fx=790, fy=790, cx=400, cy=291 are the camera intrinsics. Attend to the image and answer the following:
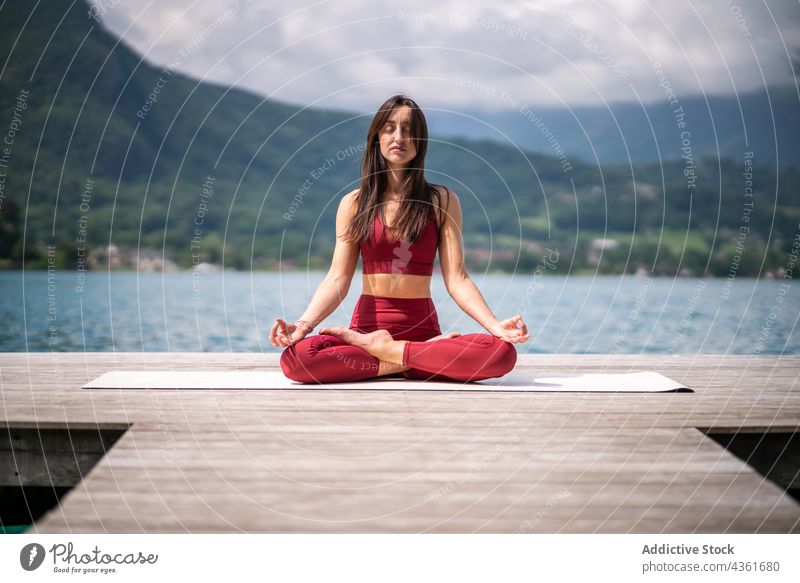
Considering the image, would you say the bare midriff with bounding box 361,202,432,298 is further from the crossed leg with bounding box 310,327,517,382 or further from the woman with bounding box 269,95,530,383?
the crossed leg with bounding box 310,327,517,382

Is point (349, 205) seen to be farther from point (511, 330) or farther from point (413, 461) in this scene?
point (413, 461)

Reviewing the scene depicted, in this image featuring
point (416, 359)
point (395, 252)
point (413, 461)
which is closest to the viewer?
point (413, 461)

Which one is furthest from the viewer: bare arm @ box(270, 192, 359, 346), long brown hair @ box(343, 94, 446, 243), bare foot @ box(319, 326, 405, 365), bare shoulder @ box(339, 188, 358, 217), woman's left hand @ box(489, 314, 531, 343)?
bare shoulder @ box(339, 188, 358, 217)

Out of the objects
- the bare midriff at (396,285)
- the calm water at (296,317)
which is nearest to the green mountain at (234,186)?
the calm water at (296,317)

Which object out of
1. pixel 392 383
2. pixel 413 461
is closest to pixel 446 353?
pixel 392 383

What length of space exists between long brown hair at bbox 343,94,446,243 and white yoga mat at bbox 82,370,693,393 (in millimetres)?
1063

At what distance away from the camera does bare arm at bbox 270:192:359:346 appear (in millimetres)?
4977

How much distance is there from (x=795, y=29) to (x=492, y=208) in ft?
92.5

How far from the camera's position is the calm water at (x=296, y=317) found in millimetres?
17984

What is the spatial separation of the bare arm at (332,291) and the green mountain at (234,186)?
136 ft

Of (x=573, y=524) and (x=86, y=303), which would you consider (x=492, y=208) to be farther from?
(x=573, y=524)

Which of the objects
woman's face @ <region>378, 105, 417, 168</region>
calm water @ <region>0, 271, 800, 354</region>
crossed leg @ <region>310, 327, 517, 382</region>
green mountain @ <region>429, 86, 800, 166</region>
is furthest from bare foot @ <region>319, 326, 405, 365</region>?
green mountain @ <region>429, 86, 800, 166</region>

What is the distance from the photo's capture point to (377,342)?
206 inches

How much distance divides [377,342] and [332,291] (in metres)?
0.46
